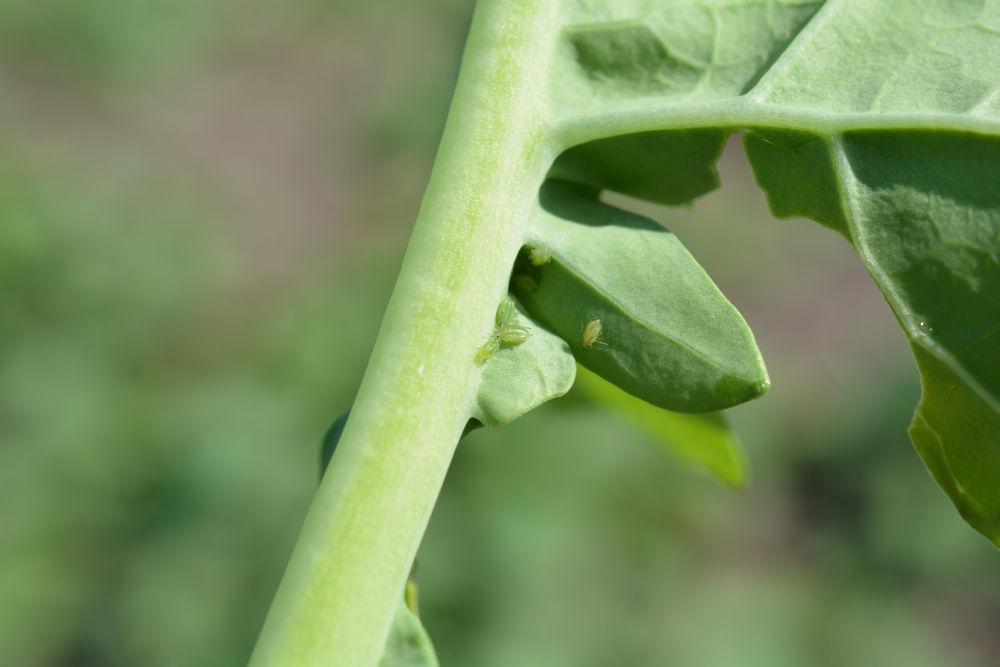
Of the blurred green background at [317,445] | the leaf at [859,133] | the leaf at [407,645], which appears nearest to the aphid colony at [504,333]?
the leaf at [859,133]

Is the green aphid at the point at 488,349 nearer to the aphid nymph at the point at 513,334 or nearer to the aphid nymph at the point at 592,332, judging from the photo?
the aphid nymph at the point at 513,334

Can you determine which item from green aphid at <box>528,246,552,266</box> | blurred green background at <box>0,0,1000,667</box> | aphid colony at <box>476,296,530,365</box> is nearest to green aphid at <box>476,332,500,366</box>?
aphid colony at <box>476,296,530,365</box>

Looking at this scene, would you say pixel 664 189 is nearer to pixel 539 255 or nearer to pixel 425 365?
pixel 539 255

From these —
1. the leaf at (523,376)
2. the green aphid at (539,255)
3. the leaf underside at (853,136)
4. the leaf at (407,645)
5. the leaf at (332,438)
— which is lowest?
the leaf at (407,645)

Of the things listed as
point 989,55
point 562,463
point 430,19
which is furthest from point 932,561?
point 430,19

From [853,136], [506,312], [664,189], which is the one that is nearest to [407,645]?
[506,312]

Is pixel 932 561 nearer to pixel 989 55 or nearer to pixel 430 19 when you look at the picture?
pixel 989 55
